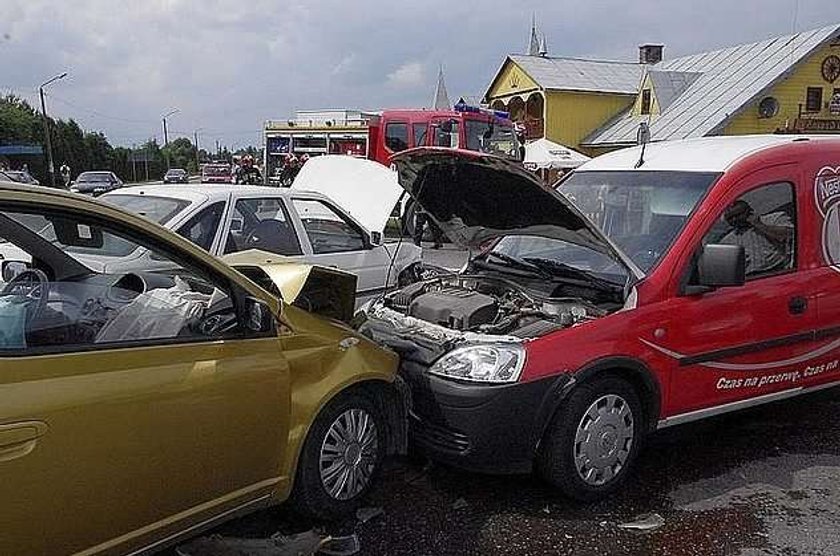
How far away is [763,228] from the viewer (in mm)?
4742

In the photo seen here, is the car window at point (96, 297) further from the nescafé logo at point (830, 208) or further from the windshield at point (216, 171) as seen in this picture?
the windshield at point (216, 171)

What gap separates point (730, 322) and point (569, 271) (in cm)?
96

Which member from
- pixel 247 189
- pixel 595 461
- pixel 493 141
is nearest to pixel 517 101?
pixel 493 141

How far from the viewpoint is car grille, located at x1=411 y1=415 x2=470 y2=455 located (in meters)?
3.96

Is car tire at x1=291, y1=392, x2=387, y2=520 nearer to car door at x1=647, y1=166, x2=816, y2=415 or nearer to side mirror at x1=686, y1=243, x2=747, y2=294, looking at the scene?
car door at x1=647, y1=166, x2=816, y2=415

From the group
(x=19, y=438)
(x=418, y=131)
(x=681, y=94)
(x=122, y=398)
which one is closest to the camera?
(x=19, y=438)

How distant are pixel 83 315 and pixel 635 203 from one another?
3319 millimetres

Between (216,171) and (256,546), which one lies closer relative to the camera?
(256,546)

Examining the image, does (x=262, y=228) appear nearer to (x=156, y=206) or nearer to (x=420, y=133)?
(x=156, y=206)

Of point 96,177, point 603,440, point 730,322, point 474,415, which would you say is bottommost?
point 603,440

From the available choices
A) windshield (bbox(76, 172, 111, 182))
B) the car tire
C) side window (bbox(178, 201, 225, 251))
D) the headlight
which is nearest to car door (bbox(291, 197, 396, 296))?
side window (bbox(178, 201, 225, 251))

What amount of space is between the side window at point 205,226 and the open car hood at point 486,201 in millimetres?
2048

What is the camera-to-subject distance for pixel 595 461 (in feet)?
13.6

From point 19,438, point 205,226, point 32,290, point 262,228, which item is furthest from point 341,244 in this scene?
point 19,438
